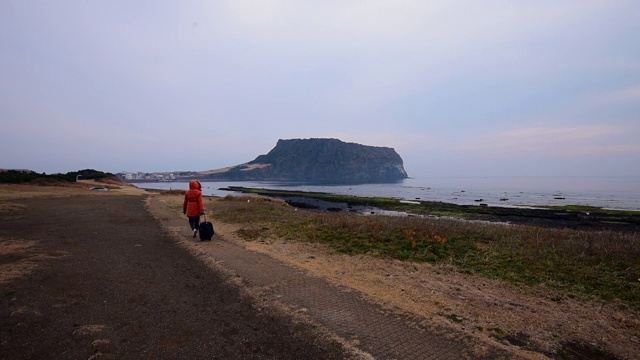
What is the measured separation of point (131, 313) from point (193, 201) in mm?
6047

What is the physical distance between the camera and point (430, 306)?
15.9 feet

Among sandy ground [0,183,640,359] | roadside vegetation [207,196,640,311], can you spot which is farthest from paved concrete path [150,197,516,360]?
roadside vegetation [207,196,640,311]

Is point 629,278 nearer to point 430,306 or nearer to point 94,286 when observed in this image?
point 430,306

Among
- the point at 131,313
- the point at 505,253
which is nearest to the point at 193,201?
the point at 131,313

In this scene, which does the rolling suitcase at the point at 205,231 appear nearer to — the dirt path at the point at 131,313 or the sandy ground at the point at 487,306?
the dirt path at the point at 131,313

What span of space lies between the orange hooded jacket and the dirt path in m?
2.47

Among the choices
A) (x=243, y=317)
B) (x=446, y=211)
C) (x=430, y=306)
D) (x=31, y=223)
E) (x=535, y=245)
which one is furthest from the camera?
(x=446, y=211)

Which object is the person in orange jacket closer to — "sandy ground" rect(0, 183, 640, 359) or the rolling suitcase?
the rolling suitcase

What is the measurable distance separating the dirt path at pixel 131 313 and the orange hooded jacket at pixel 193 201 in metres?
2.47

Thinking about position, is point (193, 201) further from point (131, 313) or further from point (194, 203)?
point (131, 313)

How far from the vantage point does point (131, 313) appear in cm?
443

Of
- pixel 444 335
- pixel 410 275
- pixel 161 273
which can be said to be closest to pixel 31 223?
pixel 161 273

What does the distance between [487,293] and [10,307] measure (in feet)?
24.7

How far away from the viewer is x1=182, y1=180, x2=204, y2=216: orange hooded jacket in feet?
33.1
